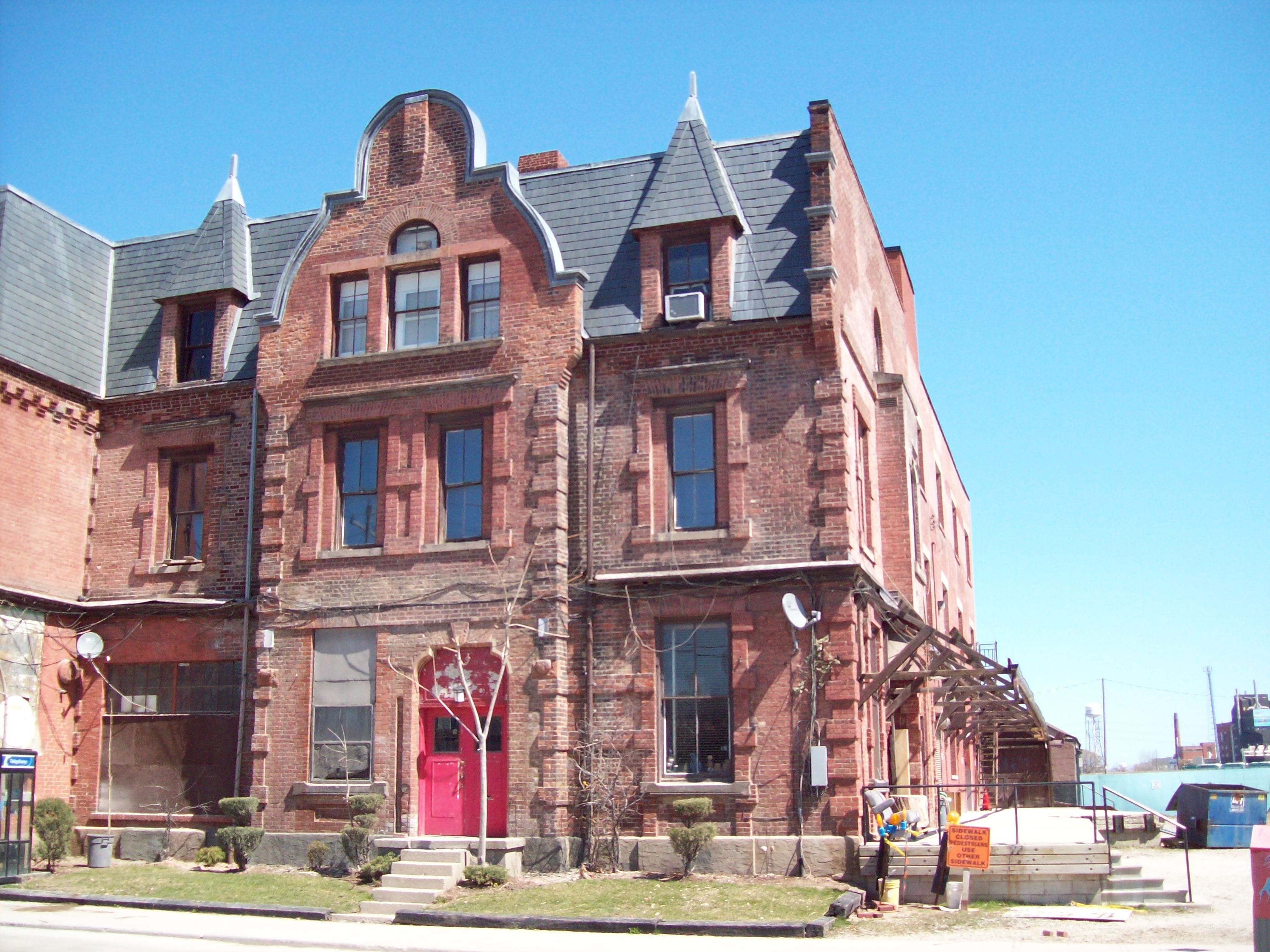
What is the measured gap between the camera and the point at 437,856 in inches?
760

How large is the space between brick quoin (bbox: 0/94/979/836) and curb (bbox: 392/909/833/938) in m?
3.44

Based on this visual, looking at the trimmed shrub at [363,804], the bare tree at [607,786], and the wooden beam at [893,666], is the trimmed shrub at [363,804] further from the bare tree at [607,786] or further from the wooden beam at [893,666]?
the wooden beam at [893,666]

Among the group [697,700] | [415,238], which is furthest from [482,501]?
[415,238]

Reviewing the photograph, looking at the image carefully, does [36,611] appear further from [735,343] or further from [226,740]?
[735,343]

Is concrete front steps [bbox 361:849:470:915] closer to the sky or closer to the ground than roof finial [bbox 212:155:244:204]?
closer to the ground

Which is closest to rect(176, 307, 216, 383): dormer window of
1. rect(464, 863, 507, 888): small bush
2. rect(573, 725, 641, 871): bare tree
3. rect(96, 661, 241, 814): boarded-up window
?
rect(96, 661, 241, 814): boarded-up window

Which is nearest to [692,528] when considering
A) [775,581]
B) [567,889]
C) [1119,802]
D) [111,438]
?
[775,581]

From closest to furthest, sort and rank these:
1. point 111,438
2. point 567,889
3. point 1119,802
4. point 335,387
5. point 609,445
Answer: point 567,889 → point 609,445 → point 335,387 → point 111,438 → point 1119,802

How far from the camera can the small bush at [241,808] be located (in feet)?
69.3

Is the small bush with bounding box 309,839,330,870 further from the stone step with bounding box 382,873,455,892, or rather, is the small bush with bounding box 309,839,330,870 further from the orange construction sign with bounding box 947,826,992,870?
the orange construction sign with bounding box 947,826,992,870

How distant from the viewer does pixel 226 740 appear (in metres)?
22.6

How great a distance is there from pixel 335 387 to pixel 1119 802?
41.9m

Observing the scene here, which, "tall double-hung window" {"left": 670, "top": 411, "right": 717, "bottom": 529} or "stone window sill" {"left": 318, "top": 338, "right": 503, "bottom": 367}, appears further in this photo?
"stone window sill" {"left": 318, "top": 338, "right": 503, "bottom": 367}

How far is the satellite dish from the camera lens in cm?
2298
